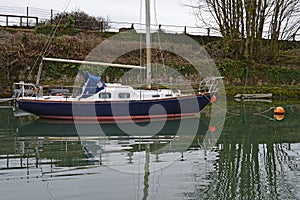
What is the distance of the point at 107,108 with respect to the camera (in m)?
17.8

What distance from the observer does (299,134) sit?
15.0 metres

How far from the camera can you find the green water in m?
7.88

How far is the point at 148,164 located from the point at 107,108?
779 centimetres

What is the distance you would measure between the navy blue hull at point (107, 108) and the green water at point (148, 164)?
1619 mm

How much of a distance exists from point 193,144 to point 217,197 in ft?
18.4

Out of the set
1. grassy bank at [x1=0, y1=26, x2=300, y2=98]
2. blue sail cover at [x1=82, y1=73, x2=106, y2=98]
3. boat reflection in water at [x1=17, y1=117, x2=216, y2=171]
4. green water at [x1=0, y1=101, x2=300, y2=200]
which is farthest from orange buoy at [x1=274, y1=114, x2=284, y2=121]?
grassy bank at [x1=0, y1=26, x2=300, y2=98]

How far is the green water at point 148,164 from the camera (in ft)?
25.8

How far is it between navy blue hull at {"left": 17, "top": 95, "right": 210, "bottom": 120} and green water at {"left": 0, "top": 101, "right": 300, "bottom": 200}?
1619 mm

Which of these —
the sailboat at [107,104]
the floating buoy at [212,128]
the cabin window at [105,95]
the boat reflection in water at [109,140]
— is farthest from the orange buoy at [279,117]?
the cabin window at [105,95]

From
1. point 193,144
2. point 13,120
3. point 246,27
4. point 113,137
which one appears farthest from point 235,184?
point 246,27

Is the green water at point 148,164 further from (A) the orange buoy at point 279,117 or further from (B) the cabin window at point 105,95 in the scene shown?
(A) the orange buoy at point 279,117

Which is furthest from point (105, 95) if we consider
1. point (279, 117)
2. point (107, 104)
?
point (279, 117)

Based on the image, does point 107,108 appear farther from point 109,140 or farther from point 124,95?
point 109,140

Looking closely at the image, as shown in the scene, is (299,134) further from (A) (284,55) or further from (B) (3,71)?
(A) (284,55)
